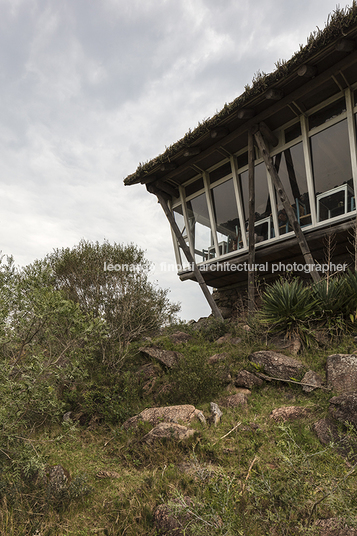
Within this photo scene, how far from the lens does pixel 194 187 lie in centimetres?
1232

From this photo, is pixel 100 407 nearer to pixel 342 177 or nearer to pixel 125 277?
pixel 125 277

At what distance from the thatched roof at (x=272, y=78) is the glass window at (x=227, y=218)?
2124mm

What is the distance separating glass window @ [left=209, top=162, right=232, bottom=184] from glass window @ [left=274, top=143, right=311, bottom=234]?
6.08 feet

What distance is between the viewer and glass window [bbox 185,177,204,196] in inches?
479

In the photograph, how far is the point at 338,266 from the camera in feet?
31.7

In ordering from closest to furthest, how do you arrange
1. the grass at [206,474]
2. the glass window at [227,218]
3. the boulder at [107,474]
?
the grass at [206,474] → the boulder at [107,474] → the glass window at [227,218]

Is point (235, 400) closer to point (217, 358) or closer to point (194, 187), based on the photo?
point (217, 358)

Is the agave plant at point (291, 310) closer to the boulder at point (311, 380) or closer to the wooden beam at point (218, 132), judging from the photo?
the boulder at point (311, 380)

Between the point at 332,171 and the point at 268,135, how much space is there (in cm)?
226

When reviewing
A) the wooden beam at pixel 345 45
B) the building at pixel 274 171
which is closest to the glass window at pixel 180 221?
the building at pixel 274 171

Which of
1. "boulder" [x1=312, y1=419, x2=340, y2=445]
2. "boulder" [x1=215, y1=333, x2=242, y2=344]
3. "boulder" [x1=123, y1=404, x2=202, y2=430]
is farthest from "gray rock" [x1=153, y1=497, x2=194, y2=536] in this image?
"boulder" [x1=215, y1=333, x2=242, y2=344]

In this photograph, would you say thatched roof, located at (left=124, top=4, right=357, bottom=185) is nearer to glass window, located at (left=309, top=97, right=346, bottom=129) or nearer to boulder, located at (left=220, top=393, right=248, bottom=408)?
glass window, located at (left=309, top=97, right=346, bottom=129)

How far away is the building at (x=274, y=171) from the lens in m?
8.22

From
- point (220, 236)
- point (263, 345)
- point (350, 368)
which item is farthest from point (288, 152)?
point (350, 368)
